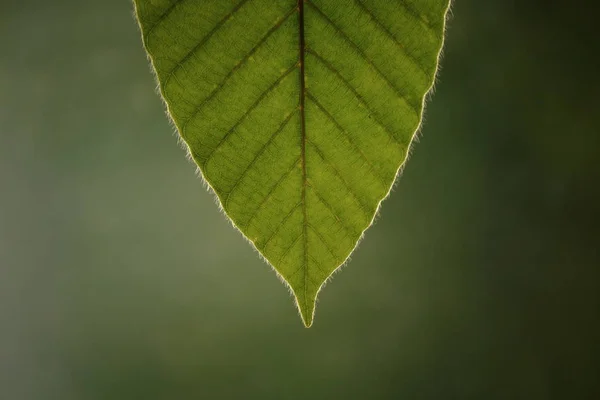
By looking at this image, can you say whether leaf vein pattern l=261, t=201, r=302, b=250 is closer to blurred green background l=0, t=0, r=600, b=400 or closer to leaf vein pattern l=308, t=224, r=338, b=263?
leaf vein pattern l=308, t=224, r=338, b=263

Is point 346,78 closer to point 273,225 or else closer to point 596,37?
point 273,225

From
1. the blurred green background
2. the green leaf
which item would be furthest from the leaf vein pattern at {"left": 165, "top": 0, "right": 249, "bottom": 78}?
the blurred green background

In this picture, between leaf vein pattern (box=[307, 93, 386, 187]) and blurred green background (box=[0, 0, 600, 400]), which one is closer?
leaf vein pattern (box=[307, 93, 386, 187])

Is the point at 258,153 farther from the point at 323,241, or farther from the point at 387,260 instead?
the point at 387,260

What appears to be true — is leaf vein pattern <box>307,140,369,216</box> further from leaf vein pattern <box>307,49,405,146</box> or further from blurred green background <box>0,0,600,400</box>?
blurred green background <box>0,0,600,400</box>

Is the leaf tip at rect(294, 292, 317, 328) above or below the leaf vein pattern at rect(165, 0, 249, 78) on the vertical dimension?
below

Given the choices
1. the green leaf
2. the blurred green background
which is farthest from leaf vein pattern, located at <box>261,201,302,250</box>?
the blurred green background

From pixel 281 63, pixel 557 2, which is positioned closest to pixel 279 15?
pixel 281 63

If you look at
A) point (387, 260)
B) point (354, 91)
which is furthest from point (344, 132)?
point (387, 260)
